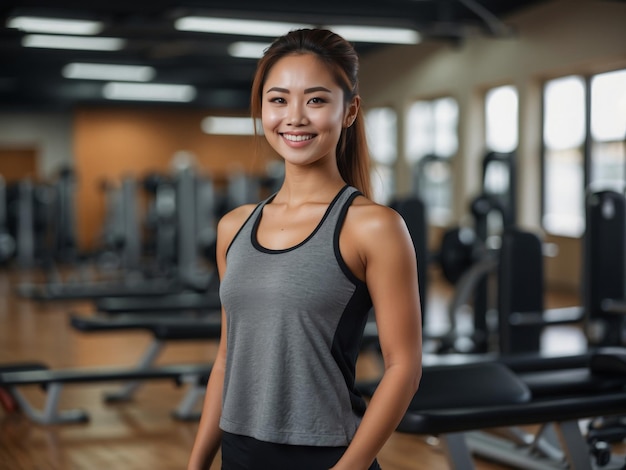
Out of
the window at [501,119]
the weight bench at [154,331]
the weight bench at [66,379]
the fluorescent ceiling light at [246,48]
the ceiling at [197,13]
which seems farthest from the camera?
the fluorescent ceiling light at [246,48]

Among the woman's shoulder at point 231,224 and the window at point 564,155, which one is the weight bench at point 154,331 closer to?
the woman's shoulder at point 231,224

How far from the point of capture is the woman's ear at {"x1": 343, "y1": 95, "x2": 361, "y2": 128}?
1.13 meters

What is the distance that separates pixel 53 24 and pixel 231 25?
1511 millimetres

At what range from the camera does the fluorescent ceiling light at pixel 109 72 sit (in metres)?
11.5

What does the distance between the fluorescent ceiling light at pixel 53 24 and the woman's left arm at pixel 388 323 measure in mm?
6508

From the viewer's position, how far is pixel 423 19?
29.1 ft

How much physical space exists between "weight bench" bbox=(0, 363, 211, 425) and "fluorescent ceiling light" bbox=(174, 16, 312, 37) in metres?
4.25

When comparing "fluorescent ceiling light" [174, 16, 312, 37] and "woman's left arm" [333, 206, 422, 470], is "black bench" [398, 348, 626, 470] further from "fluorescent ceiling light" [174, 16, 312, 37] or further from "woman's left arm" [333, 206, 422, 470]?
"fluorescent ceiling light" [174, 16, 312, 37]

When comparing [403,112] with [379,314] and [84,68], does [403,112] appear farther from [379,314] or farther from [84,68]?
[379,314]

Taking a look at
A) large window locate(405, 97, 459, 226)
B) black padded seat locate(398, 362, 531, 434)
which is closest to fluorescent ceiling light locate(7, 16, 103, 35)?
large window locate(405, 97, 459, 226)

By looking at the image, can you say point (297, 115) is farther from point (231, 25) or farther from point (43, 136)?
point (43, 136)

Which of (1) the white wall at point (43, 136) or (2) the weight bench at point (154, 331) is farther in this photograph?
(1) the white wall at point (43, 136)

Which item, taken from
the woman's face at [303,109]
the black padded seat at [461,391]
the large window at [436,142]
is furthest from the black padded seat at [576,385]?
the large window at [436,142]

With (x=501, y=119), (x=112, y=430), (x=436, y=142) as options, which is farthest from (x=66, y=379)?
(x=436, y=142)
